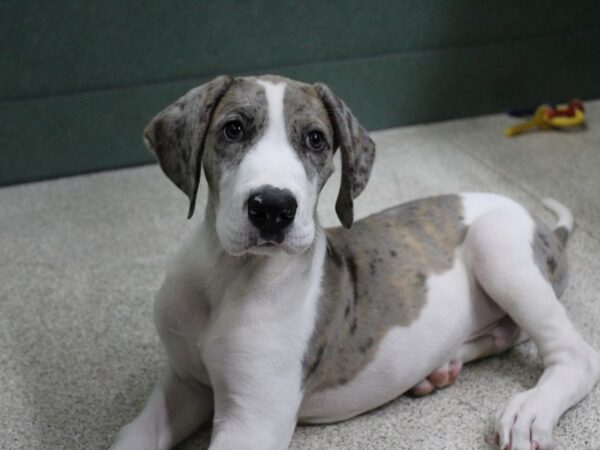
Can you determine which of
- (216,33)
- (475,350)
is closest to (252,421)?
(475,350)

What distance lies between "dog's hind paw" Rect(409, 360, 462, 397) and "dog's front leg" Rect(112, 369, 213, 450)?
1.85ft

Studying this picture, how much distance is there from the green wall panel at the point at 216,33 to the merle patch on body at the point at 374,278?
5.68ft

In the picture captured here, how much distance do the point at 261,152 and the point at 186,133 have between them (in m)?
0.21

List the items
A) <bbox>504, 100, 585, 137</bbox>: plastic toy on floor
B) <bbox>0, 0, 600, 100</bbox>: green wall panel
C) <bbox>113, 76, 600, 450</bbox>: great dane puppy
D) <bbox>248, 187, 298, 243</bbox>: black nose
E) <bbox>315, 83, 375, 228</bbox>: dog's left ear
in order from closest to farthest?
<bbox>248, 187, 298, 243</bbox>: black nose < <bbox>113, 76, 600, 450</bbox>: great dane puppy < <bbox>315, 83, 375, 228</bbox>: dog's left ear < <bbox>0, 0, 600, 100</bbox>: green wall panel < <bbox>504, 100, 585, 137</bbox>: plastic toy on floor

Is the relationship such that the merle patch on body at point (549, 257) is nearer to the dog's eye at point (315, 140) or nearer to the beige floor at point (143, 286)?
the beige floor at point (143, 286)

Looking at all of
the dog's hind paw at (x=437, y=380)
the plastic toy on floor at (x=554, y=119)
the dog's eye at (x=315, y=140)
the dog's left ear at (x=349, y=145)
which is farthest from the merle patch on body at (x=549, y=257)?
the plastic toy on floor at (x=554, y=119)

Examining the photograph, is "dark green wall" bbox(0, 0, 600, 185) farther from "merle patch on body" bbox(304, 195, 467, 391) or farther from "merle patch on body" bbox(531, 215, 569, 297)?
"merle patch on body" bbox(531, 215, 569, 297)

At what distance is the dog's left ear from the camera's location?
6.19ft

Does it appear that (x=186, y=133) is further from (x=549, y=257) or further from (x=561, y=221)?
(x=561, y=221)

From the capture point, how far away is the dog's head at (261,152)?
163 cm

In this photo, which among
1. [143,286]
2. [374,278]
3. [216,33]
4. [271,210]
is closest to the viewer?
[271,210]

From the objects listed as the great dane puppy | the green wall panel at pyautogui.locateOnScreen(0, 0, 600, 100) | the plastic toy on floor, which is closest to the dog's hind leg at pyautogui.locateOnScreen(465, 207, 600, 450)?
the great dane puppy

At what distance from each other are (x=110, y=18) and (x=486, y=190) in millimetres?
1818

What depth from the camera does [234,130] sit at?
1.75 metres
